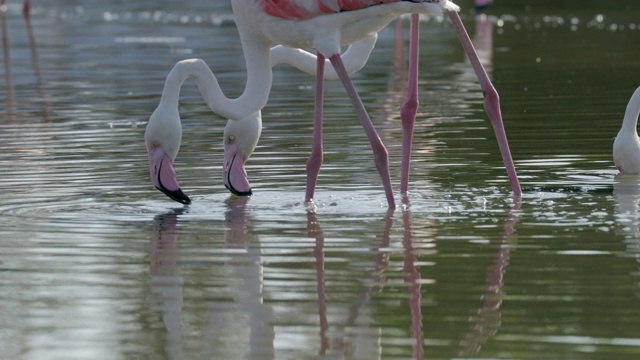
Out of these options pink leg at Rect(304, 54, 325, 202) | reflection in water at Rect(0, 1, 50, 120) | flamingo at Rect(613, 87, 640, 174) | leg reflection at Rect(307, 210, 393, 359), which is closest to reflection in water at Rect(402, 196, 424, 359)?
leg reflection at Rect(307, 210, 393, 359)

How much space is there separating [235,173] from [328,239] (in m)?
1.75

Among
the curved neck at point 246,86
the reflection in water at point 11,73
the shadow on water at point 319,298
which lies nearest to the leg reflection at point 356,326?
the shadow on water at point 319,298

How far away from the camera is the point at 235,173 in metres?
9.01

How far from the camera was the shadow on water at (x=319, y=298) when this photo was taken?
5.25m

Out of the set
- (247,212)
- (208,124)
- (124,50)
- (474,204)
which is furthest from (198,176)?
(124,50)

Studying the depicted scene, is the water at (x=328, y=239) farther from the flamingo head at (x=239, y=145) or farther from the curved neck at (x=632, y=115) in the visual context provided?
the curved neck at (x=632, y=115)

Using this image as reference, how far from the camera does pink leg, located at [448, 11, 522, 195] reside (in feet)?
28.8

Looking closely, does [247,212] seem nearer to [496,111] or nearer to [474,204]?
[474,204]

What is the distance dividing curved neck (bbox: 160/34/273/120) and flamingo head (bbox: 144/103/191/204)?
126 millimetres

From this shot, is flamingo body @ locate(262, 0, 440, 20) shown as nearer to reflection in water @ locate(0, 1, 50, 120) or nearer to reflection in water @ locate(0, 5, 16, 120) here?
reflection in water @ locate(0, 1, 50, 120)

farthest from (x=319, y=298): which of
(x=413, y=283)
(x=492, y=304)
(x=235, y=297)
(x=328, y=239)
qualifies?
(x=328, y=239)

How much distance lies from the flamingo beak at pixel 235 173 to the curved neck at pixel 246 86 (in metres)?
0.39

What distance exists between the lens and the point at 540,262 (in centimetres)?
666

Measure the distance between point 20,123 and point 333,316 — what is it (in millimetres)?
8187
